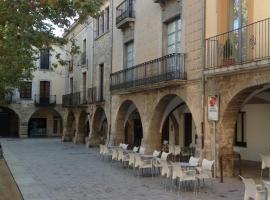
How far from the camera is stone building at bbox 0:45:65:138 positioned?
43.5 meters

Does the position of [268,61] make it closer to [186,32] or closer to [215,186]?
[215,186]

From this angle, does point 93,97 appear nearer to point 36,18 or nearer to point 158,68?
point 158,68

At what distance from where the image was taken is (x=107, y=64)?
25766 millimetres

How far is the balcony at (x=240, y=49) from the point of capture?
11836 millimetres

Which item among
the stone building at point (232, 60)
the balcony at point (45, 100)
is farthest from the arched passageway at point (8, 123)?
the stone building at point (232, 60)

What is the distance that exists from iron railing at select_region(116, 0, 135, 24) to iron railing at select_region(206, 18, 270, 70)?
303 inches

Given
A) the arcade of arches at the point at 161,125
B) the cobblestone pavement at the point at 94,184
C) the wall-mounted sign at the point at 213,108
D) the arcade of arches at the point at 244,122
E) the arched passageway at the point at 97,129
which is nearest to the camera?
the cobblestone pavement at the point at 94,184

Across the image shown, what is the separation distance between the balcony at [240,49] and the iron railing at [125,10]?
7.69 m

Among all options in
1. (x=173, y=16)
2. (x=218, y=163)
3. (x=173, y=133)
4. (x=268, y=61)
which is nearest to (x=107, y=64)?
(x=173, y=133)

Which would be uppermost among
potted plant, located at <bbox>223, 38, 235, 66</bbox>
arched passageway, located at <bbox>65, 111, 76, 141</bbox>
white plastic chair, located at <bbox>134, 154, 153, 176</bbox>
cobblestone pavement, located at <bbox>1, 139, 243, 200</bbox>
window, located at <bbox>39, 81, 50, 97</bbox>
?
window, located at <bbox>39, 81, 50, 97</bbox>

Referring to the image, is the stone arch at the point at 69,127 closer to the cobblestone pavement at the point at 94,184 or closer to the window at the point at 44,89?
the window at the point at 44,89

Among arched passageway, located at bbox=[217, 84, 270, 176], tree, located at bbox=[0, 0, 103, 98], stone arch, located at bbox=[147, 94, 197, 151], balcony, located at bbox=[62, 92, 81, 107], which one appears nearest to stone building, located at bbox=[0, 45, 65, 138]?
balcony, located at bbox=[62, 92, 81, 107]

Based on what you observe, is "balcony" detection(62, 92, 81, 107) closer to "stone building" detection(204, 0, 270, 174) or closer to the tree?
"stone building" detection(204, 0, 270, 174)

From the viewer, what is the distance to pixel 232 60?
13.1 metres
